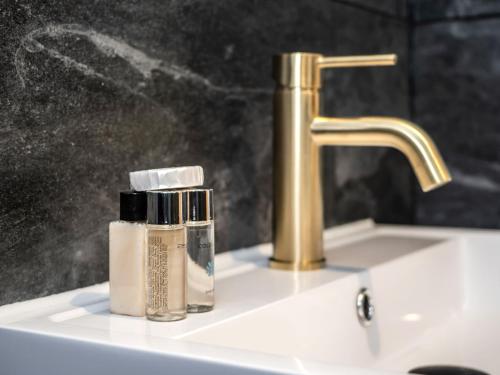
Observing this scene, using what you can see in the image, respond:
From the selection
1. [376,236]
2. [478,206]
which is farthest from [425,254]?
[478,206]

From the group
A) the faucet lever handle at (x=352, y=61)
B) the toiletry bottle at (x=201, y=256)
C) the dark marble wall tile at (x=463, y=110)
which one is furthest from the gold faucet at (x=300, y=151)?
the dark marble wall tile at (x=463, y=110)

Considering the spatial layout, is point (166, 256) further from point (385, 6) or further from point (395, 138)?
point (385, 6)

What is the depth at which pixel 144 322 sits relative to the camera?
61cm

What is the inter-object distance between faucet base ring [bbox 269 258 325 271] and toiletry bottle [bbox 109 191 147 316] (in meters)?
0.25

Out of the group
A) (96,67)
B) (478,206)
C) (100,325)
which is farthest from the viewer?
(478,206)

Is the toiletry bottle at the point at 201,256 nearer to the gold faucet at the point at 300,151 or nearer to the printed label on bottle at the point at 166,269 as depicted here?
the printed label on bottle at the point at 166,269

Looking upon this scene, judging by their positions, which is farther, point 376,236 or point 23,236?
point 376,236

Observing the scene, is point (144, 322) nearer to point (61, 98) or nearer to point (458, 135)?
point (61, 98)

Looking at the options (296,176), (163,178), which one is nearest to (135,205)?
(163,178)

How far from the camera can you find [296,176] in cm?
85

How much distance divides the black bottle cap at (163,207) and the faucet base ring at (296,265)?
27 centimetres

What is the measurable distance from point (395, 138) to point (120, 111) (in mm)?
263

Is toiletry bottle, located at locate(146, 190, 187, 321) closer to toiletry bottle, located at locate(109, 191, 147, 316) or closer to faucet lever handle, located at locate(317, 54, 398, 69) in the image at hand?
toiletry bottle, located at locate(109, 191, 147, 316)

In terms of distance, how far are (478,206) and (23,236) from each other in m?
0.81
